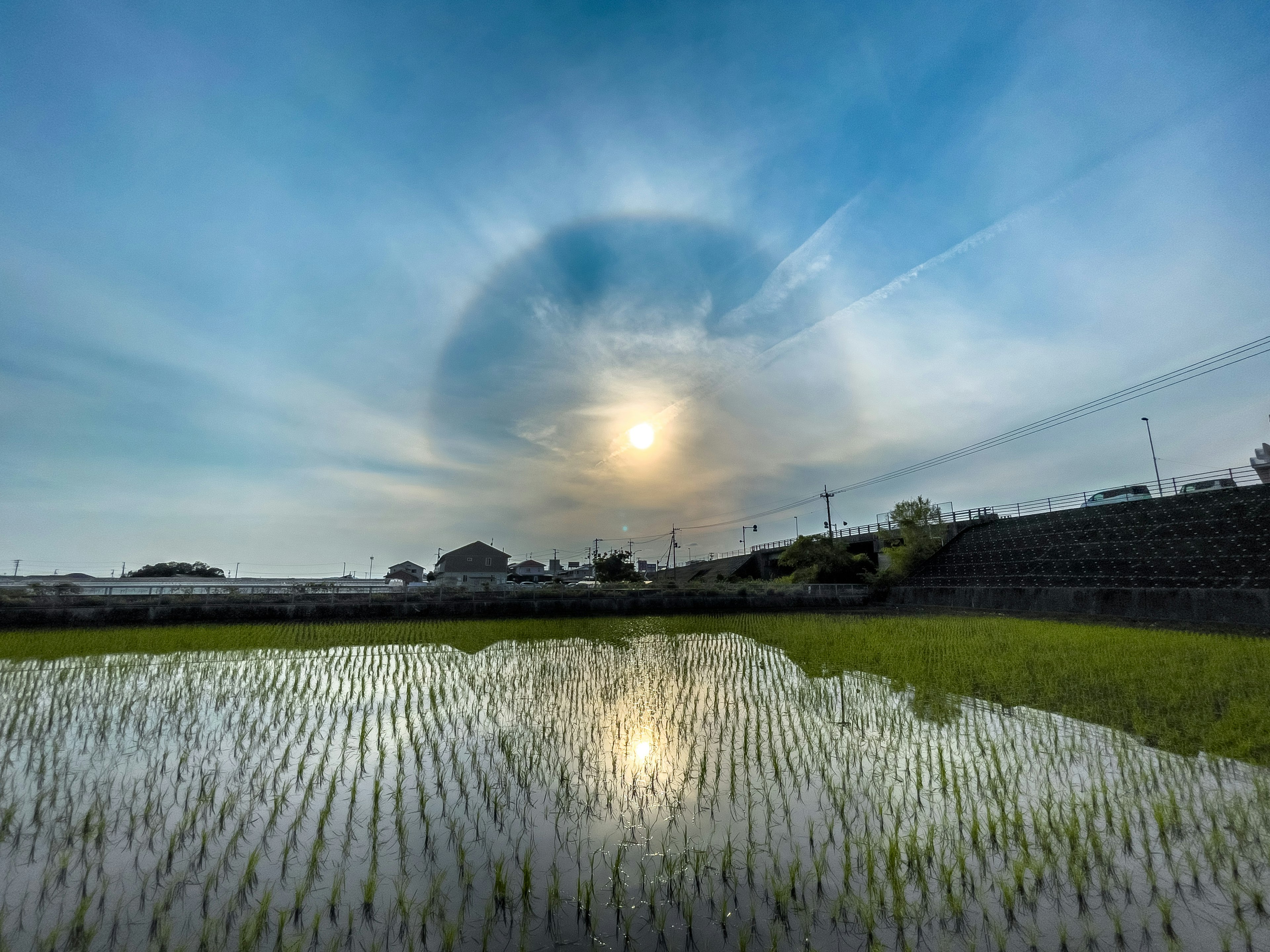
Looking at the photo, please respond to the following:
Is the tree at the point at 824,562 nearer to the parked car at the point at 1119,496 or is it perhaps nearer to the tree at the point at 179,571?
the parked car at the point at 1119,496

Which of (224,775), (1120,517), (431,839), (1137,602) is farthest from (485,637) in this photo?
(1120,517)

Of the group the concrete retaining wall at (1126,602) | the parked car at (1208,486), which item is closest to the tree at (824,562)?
the concrete retaining wall at (1126,602)

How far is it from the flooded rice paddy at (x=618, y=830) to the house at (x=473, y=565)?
48.7m

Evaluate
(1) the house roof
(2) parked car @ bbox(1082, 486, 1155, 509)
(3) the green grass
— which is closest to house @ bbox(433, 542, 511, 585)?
(1) the house roof

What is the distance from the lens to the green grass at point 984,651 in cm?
782

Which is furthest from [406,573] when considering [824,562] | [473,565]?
[824,562]

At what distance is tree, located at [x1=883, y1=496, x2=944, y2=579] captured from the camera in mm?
35531

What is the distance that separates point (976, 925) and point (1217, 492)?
2994cm

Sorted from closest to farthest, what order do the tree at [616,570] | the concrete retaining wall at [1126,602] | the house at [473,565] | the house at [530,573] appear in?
1. the concrete retaining wall at [1126,602]
2. the tree at [616,570]
3. the house at [473,565]
4. the house at [530,573]

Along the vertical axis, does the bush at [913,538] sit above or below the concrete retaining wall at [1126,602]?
above

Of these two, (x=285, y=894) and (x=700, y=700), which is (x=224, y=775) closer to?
(x=285, y=894)

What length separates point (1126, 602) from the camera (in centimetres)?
1972

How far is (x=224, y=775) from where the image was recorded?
6.19 metres

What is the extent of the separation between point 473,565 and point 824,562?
35165 millimetres
